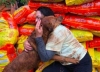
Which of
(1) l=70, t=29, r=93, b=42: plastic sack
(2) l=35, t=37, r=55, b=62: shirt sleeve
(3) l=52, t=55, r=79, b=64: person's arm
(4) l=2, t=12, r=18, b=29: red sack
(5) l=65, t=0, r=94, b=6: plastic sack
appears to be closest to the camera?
(2) l=35, t=37, r=55, b=62: shirt sleeve

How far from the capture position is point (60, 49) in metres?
2.95

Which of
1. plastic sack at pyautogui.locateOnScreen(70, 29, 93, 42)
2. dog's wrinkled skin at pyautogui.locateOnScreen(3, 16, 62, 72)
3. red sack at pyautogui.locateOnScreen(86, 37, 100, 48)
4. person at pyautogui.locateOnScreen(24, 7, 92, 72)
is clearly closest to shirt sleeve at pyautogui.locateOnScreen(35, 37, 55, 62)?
person at pyautogui.locateOnScreen(24, 7, 92, 72)

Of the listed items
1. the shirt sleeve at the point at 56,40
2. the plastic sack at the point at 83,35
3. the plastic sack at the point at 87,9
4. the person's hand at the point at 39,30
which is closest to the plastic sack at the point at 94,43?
the plastic sack at the point at 83,35

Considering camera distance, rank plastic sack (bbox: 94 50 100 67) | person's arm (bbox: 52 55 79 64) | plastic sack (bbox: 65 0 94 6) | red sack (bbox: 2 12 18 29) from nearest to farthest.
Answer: person's arm (bbox: 52 55 79 64), plastic sack (bbox: 65 0 94 6), plastic sack (bbox: 94 50 100 67), red sack (bbox: 2 12 18 29)

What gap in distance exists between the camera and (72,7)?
3457 mm

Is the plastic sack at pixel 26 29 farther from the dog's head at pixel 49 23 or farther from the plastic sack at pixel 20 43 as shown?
the dog's head at pixel 49 23

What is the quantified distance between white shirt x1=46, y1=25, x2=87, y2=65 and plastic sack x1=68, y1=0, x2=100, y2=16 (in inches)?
20.0

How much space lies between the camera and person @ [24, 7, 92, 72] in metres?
2.90

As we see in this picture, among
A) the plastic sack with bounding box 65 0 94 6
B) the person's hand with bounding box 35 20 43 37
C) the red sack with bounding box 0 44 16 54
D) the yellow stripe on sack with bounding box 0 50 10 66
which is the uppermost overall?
the plastic sack with bounding box 65 0 94 6

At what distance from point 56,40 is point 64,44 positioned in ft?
0.42

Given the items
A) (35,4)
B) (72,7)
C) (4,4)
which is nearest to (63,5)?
(72,7)

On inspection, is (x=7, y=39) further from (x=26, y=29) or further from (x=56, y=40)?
(x=56, y=40)

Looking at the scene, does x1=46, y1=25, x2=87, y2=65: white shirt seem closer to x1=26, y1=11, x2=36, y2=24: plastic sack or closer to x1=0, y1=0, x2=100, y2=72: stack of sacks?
x1=0, y1=0, x2=100, y2=72: stack of sacks

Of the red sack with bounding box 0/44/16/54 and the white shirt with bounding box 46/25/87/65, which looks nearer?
the white shirt with bounding box 46/25/87/65
